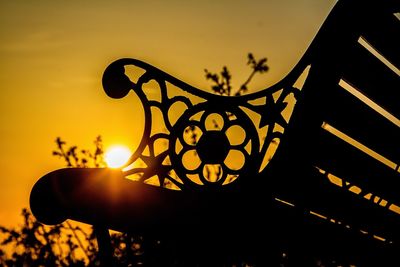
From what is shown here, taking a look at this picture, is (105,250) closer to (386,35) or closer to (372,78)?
(372,78)

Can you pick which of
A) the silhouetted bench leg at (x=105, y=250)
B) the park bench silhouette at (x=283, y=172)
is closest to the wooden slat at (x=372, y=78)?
the park bench silhouette at (x=283, y=172)

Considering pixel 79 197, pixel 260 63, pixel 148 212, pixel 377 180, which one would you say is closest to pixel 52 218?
pixel 79 197

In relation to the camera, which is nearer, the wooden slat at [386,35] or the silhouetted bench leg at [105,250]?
the silhouetted bench leg at [105,250]

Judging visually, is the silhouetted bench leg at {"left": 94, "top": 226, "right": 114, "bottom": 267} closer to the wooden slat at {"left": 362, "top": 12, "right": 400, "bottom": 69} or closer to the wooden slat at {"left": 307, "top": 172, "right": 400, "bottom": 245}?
the wooden slat at {"left": 307, "top": 172, "right": 400, "bottom": 245}

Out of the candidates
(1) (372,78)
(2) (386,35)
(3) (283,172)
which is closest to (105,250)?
(3) (283,172)

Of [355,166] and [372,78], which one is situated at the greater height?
[372,78]

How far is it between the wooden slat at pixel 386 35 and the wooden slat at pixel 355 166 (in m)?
0.34

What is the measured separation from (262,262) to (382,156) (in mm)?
864

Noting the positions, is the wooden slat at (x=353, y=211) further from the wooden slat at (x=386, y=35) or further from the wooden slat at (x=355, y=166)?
the wooden slat at (x=386, y=35)

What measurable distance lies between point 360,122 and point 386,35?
1.00 ft

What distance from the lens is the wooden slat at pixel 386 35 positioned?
176 cm

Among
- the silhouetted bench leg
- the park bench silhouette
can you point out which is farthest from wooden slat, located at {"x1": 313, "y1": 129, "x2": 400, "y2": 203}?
the silhouetted bench leg

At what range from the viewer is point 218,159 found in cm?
161

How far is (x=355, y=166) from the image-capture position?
184 cm
